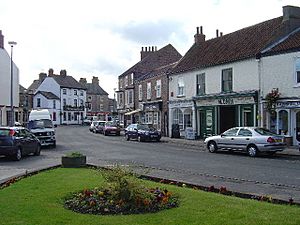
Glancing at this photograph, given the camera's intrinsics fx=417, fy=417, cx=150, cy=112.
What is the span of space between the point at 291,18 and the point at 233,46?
5497 mm

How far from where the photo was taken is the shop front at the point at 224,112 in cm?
2958

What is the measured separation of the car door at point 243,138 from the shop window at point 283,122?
4.72m

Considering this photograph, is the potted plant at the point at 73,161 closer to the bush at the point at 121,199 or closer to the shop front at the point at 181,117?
the bush at the point at 121,199

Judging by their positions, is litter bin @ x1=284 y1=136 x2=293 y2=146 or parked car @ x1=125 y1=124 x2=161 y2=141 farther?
parked car @ x1=125 y1=124 x2=161 y2=141

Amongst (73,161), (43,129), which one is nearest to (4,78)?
(43,129)

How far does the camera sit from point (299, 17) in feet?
→ 96.7

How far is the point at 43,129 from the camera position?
2889 cm

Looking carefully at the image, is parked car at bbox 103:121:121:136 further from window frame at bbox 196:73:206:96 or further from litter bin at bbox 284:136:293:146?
litter bin at bbox 284:136:293:146

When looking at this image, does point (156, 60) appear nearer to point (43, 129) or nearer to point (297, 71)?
point (43, 129)

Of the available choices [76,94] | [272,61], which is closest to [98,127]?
[272,61]

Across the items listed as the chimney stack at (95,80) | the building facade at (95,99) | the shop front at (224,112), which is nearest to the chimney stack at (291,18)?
the shop front at (224,112)

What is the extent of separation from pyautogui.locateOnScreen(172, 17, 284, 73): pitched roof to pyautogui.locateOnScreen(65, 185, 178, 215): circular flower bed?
22.3 m

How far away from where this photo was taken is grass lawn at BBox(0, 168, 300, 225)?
6.93 meters

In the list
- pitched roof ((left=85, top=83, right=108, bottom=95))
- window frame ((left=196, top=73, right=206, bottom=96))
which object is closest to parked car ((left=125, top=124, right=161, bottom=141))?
window frame ((left=196, top=73, right=206, bottom=96))
